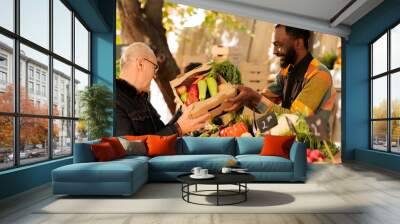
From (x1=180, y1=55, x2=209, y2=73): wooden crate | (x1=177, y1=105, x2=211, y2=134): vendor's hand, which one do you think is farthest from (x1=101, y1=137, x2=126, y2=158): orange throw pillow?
(x1=180, y1=55, x2=209, y2=73): wooden crate

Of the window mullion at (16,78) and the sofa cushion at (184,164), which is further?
the sofa cushion at (184,164)

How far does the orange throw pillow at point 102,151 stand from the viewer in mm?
5879

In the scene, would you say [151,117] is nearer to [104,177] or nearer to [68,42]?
[68,42]

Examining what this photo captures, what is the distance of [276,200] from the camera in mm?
4906

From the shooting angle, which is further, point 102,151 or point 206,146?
point 206,146

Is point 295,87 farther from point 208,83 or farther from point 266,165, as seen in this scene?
point 266,165

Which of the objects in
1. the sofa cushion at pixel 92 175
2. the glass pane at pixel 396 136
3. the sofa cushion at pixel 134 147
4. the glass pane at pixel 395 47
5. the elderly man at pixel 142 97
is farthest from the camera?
the elderly man at pixel 142 97

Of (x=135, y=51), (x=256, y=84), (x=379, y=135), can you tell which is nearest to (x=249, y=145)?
(x=256, y=84)

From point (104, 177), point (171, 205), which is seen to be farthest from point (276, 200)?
point (104, 177)

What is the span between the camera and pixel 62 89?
7.01 meters

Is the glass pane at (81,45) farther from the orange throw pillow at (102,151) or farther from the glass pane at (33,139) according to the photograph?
the orange throw pillow at (102,151)

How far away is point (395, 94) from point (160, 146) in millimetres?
5019

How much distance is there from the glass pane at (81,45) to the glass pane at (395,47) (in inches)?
254

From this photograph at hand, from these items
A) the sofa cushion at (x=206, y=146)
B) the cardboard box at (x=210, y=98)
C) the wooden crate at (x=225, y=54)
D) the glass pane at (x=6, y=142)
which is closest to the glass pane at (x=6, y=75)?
the glass pane at (x=6, y=142)
